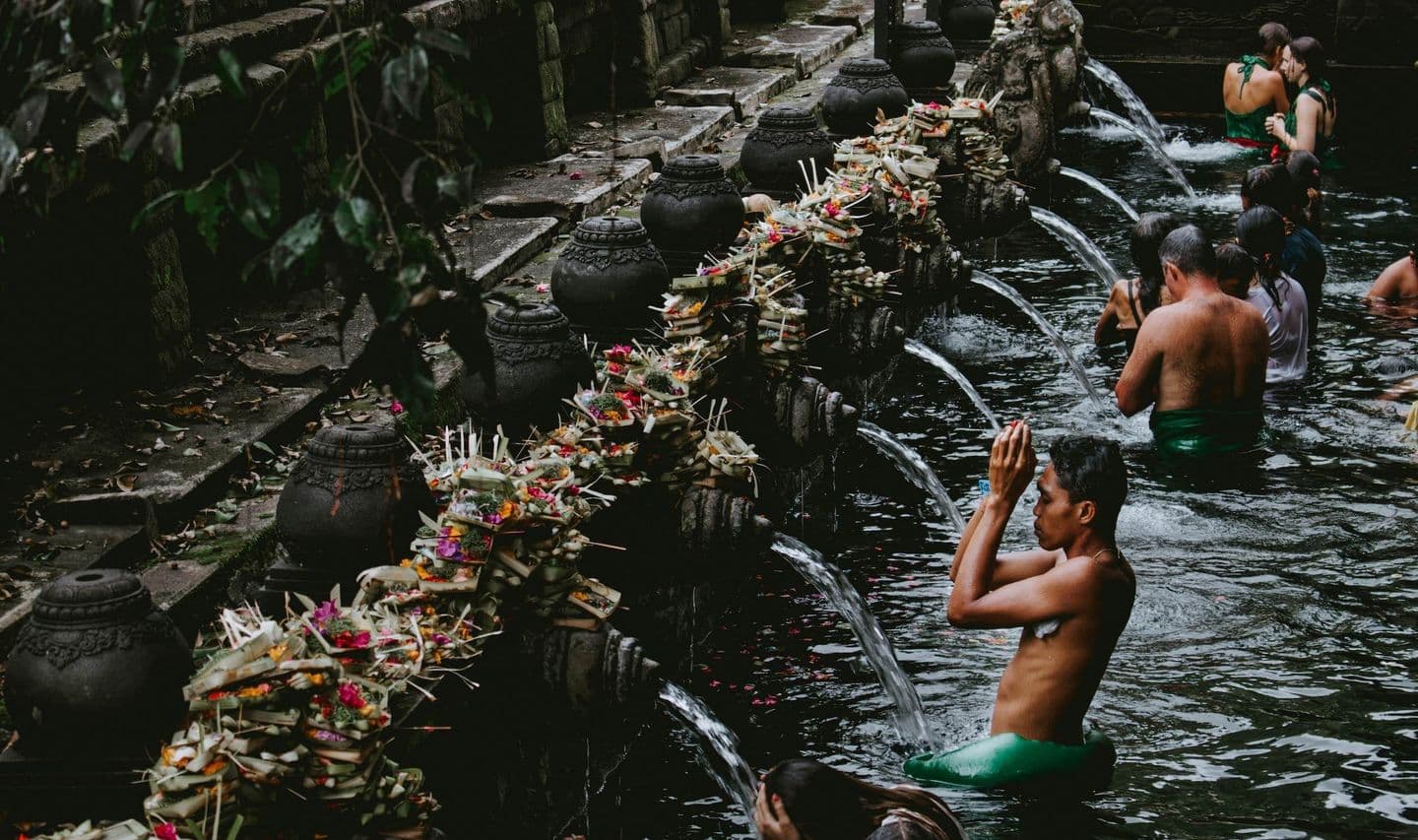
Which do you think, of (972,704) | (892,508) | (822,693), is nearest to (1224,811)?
(972,704)

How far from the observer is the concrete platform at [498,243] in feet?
30.9

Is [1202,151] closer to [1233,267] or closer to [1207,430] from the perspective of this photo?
[1233,267]

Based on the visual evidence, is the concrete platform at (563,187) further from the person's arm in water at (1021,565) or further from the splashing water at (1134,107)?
the splashing water at (1134,107)

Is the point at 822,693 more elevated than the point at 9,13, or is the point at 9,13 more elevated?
the point at 9,13

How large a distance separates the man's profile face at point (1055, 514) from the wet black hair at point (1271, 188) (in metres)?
5.13

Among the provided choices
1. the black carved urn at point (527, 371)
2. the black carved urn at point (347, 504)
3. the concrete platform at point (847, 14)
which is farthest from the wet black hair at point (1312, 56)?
the black carved urn at point (347, 504)

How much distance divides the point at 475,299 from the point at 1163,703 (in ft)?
14.3

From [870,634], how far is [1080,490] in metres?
2.01

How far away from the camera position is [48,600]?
3609 mm

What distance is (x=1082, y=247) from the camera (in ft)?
42.9

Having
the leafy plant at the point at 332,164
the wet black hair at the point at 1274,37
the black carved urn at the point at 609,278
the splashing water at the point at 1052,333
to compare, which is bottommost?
the splashing water at the point at 1052,333

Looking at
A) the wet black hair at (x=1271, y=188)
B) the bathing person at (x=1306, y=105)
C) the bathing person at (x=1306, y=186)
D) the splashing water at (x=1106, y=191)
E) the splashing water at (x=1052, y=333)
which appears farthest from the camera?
the splashing water at (x=1106, y=191)

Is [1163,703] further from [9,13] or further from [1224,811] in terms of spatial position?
[9,13]

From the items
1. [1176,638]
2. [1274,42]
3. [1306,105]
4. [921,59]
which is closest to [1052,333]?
[921,59]
